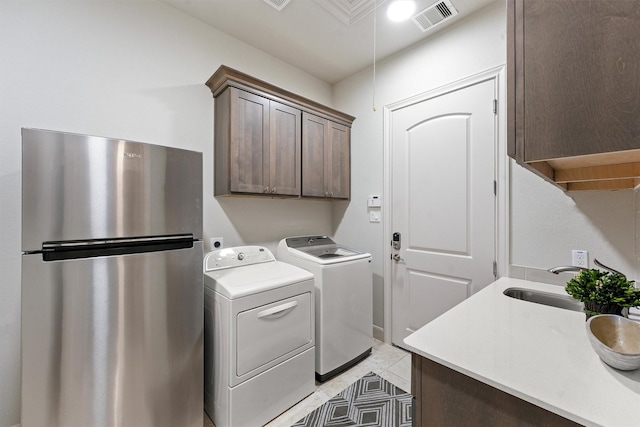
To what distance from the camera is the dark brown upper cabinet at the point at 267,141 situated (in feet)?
6.56

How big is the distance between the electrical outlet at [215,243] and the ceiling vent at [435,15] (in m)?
2.38

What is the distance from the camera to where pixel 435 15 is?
2037mm

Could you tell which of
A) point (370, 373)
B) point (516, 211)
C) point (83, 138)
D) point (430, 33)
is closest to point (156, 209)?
point (83, 138)

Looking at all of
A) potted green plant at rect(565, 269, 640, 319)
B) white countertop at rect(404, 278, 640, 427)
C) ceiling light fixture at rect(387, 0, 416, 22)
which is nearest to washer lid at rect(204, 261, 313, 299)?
white countertop at rect(404, 278, 640, 427)

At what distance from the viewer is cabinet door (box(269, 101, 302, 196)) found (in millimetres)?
2221

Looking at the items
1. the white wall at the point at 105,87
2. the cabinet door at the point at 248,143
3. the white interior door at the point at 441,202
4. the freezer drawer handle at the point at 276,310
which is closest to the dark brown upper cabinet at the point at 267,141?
the cabinet door at the point at 248,143

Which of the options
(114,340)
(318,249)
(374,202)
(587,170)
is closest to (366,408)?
(318,249)

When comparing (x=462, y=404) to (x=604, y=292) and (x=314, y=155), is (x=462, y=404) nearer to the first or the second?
(x=604, y=292)

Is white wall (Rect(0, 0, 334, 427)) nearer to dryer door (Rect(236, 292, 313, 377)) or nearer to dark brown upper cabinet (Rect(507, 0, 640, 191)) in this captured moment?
dryer door (Rect(236, 292, 313, 377))

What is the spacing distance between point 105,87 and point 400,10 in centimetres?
216

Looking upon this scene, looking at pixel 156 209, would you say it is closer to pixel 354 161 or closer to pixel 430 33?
pixel 354 161

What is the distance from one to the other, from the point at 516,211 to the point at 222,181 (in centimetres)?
219

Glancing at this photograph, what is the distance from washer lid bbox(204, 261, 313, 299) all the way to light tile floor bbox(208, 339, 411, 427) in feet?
2.82

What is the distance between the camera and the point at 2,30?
1.44m
